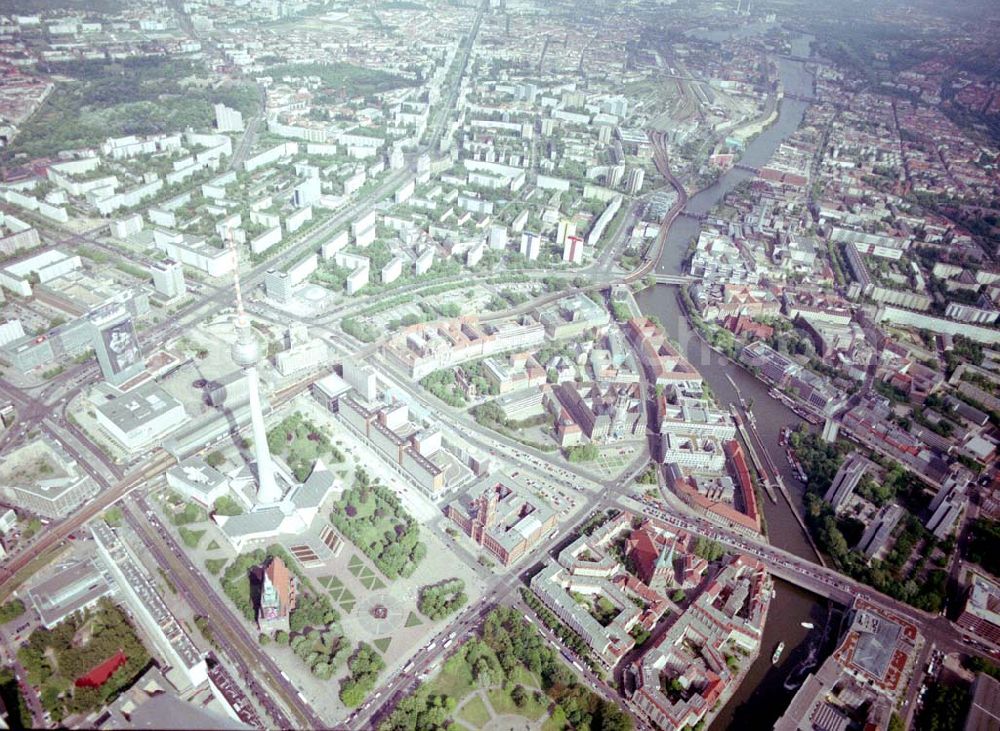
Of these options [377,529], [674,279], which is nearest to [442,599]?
[377,529]

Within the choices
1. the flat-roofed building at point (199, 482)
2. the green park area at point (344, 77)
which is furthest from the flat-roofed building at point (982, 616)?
the green park area at point (344, 77)

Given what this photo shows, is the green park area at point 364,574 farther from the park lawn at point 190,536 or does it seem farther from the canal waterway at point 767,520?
the canal waterway at point 767,520

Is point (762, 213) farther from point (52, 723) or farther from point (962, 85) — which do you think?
point (962, 85)

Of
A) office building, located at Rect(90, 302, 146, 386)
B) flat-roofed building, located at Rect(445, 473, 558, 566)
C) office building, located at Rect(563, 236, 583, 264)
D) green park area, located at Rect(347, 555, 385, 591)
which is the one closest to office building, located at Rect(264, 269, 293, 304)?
office building, located at Rect(90, 302, 146, 386)

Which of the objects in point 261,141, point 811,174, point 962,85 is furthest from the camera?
point 962,85

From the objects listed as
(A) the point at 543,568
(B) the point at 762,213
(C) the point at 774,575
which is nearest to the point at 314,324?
(A) the point at 543,568

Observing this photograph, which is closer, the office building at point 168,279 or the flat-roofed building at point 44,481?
the flat-roofed building at point 44,481

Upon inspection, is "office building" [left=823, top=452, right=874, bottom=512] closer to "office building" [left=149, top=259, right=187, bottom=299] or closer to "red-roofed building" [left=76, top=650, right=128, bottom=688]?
"red-roofed building" [left=76, top=650, right=128, bottom=688]
